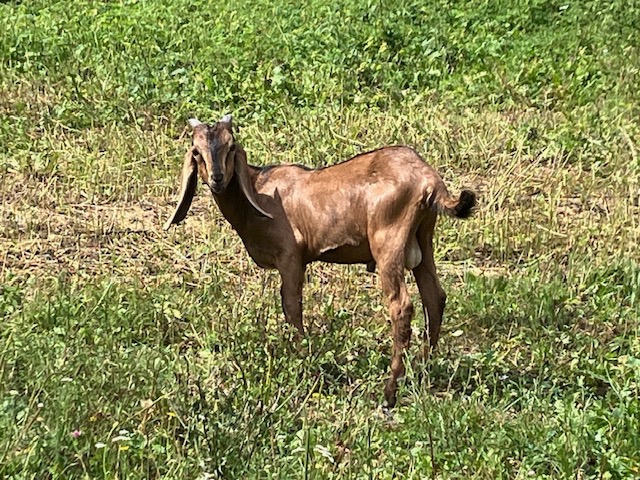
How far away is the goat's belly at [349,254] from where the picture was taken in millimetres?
5945

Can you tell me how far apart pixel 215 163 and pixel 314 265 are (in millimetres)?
2085

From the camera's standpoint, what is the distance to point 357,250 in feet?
19.6

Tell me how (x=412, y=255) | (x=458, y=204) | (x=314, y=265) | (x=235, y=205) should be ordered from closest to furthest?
(x=458, y=204)
(x=412, y=255)
(x=235, y=205)
(x=314, y=265)

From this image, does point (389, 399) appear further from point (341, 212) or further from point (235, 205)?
point (235, 205)

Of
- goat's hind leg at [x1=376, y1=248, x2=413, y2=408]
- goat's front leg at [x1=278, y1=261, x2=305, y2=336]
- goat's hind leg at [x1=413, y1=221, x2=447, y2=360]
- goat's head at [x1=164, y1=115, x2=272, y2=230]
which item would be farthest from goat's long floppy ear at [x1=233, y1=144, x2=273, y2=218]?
goat's hind leg at [x1=413, y1=221, x2=447, y2=360]

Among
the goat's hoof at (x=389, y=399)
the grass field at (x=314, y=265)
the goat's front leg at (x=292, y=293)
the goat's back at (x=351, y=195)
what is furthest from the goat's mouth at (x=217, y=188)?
the goat's hoof at (x=389, y=399)

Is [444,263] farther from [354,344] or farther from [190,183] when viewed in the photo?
[190,183]

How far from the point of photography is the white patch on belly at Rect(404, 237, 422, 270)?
5773 mm

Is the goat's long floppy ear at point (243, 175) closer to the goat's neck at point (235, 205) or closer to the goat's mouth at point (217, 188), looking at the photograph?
the goat's neck at point (235, 205)

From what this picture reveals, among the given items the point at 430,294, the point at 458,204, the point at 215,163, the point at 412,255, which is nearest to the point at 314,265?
the point at 430,294

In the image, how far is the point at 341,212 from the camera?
233 inches

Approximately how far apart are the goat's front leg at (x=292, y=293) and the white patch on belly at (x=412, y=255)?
24.4 inches

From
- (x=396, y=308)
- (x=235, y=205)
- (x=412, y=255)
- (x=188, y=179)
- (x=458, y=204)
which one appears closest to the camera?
(x=458, y=204)

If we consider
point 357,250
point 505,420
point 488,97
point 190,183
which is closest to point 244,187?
point 190,183
